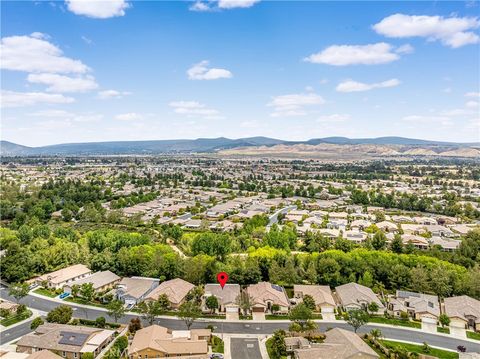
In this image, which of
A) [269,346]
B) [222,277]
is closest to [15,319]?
[222,277]

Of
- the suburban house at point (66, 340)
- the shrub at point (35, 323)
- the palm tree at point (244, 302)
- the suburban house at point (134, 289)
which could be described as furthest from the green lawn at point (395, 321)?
the shrub at point (35, 323)

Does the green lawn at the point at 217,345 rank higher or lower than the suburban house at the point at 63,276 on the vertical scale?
lower

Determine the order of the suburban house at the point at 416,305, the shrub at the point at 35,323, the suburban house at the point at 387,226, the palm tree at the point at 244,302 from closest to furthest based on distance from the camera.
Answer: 1. the shrub at the point at 35,323
2. the suburban house at the point at 416,305
3. the palm tree at the point at 244,302
4. the suburban house at the point at 387,226

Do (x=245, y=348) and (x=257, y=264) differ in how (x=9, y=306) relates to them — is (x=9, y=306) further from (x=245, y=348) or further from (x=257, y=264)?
(x=257, y=264)

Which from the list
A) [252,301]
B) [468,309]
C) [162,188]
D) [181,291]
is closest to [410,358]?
[468,309]

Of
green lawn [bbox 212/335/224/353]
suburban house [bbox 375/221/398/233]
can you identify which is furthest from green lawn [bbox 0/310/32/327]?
suburban house [bbox 375/221/398/233]

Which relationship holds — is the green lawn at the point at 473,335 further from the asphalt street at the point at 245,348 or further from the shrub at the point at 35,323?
the shrub at the point at 35,323
